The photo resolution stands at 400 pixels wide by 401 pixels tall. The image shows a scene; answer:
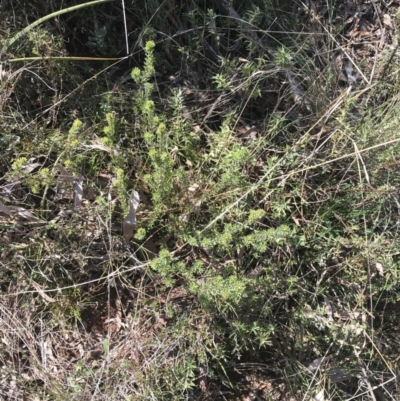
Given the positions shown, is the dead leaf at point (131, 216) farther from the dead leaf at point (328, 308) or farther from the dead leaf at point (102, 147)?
the dead leaf at point (328, 308)

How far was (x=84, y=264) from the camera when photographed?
6.72 ft

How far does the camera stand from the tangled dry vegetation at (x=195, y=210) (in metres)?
2.01

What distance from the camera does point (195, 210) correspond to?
2023mm

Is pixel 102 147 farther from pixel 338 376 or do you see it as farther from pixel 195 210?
pixel 338 376

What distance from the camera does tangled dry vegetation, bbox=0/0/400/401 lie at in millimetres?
2014

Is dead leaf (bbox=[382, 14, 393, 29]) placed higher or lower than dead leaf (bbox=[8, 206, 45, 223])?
higher

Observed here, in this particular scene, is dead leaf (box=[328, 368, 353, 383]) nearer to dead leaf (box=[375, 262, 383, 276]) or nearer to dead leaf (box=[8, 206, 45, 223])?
dead leaf (box=[375, 262, 383, 276])

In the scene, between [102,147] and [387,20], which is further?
[387,20]

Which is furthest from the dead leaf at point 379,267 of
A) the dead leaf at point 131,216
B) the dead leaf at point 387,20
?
the dead leaf at point 387,20

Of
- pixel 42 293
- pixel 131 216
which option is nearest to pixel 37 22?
pixel 131 216

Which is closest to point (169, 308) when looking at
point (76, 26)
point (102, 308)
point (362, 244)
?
point (102, 308)

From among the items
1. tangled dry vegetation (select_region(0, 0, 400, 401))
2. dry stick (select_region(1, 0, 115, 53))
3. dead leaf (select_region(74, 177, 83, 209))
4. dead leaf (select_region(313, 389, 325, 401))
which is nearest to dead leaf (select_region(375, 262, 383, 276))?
tangled dry vegetation (select_region(0, 0, 400, 401))

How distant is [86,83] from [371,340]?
143 centimetres

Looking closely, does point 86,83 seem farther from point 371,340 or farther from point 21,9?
point 371,340
